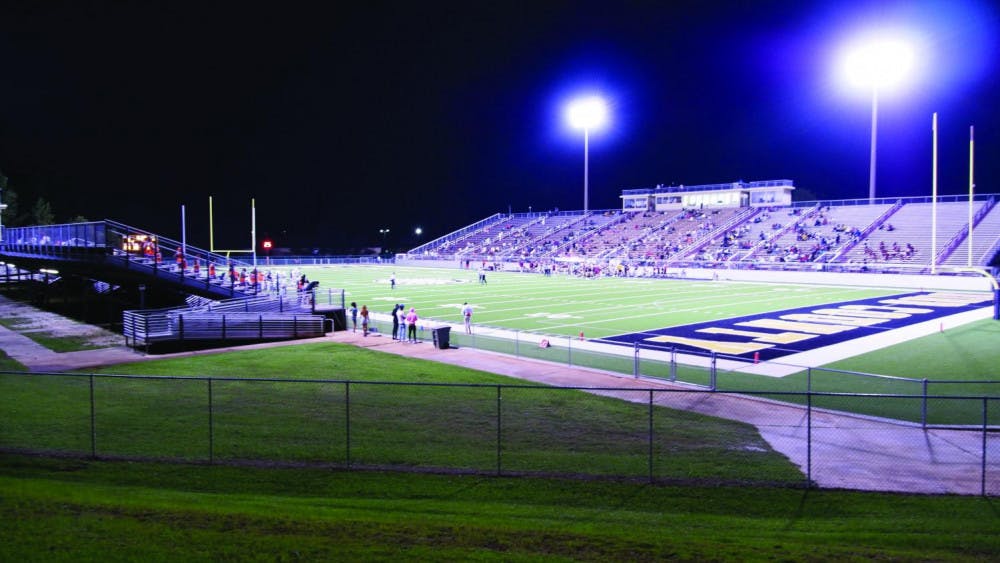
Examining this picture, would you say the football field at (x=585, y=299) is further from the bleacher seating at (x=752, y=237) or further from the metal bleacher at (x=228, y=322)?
the bleacher seating at (x=752, y=237)

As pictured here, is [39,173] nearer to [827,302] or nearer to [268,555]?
[827,302]

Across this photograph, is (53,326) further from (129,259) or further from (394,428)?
(394,428)

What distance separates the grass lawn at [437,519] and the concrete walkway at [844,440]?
750mm

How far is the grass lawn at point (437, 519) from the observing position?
6406 millimetres

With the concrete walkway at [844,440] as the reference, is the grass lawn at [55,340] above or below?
above

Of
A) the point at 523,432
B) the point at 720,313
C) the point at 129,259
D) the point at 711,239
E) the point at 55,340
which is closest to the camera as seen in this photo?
the point at 523,432

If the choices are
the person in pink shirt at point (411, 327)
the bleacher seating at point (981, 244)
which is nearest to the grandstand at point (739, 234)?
the bleacher seating at point (981, 244)

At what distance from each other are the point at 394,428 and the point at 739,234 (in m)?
62.0

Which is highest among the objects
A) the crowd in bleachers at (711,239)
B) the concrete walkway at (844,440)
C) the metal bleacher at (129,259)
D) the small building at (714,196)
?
the small building at (714,196)

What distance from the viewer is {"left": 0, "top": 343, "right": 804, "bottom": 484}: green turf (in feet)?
33.2

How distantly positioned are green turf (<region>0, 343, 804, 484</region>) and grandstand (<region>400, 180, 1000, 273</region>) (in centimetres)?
3454

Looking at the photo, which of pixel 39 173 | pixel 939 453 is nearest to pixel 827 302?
pixel 939 453

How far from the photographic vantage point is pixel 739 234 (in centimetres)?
6825

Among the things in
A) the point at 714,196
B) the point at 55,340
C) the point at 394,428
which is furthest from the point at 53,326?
the point at 714,196
